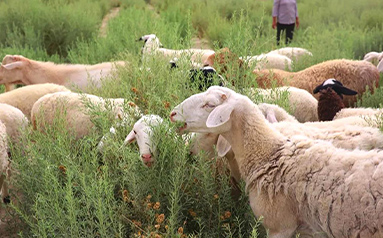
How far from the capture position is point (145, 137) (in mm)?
3988

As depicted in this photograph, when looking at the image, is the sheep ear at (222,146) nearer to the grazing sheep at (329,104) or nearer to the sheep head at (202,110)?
the sheep head at (202,110)

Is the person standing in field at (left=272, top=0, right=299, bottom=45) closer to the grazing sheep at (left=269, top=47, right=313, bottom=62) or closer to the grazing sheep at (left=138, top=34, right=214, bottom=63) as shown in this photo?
the grazing sheep at (left=269, top=47, right=313, bottom=62)

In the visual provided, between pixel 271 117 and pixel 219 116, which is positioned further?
pixel 271 117

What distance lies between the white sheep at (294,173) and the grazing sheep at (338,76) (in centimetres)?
302

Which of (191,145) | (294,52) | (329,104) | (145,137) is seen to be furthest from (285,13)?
(145,137)

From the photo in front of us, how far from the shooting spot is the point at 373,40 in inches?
404

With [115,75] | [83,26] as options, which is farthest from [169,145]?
[83,26]

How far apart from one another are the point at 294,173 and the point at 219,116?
0.62m

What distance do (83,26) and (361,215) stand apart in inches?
377

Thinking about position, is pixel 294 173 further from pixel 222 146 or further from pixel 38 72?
pixel 38 72

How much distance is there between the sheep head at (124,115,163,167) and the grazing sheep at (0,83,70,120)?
246 centimetres

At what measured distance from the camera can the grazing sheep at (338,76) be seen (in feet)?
21.9

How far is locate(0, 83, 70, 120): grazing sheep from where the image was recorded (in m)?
6.19

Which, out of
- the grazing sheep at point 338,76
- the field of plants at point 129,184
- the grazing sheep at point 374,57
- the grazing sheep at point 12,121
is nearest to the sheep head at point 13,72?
the field of plants at point 129,184
